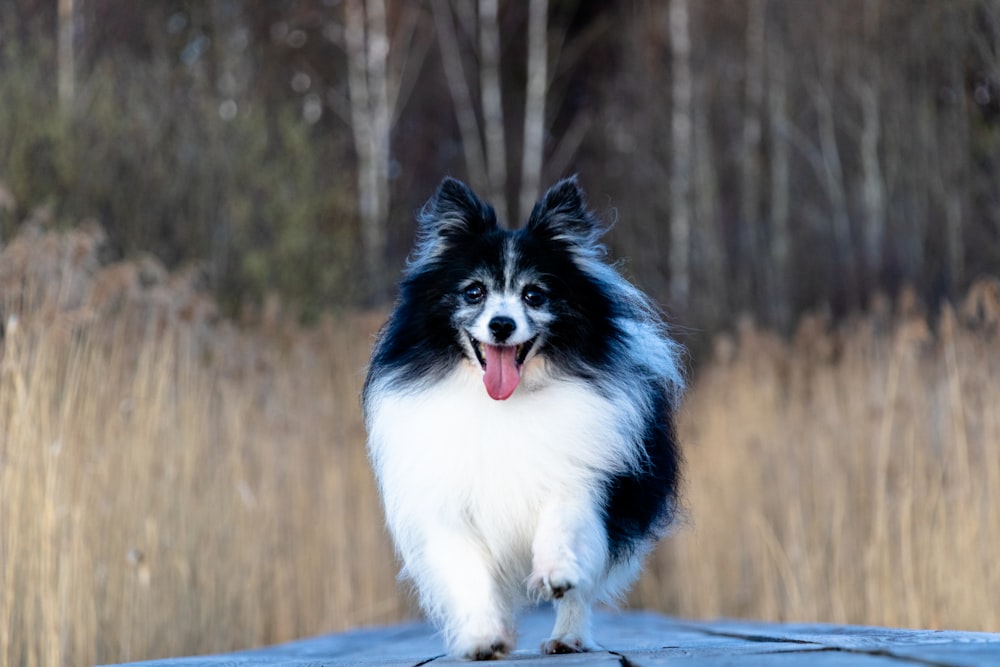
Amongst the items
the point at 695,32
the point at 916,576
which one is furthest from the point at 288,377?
the point at 695,32

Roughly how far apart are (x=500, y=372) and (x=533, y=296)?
0.31 m

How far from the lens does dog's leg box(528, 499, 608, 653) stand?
3520mm

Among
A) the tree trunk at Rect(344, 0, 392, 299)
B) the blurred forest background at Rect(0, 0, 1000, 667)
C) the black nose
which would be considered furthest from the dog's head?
the tree trunk at Rect(344, 0, 392, 299)

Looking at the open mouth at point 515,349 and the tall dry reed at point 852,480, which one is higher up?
the open mouth at point 515,349

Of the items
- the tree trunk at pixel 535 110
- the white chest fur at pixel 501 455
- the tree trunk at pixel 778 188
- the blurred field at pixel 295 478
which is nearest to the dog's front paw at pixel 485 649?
the white chest fur at pixel 501 455

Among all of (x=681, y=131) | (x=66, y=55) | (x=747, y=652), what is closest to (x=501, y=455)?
(x=747, y=652)

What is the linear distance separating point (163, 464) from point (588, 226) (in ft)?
8.63

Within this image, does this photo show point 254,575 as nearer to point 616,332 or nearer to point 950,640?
point 616,332

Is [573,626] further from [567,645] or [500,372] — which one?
[500,372]

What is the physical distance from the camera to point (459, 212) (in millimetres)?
4336

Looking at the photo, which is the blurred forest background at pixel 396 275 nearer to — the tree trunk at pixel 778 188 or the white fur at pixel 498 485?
the tree trunk at pixel 778 188

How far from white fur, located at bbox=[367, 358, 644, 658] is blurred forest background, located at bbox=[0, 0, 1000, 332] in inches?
183

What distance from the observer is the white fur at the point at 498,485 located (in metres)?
3.80

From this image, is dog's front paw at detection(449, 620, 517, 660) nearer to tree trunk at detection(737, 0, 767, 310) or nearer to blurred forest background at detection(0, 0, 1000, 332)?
blurred forest background at detection(0, 0, 1000, 332)
